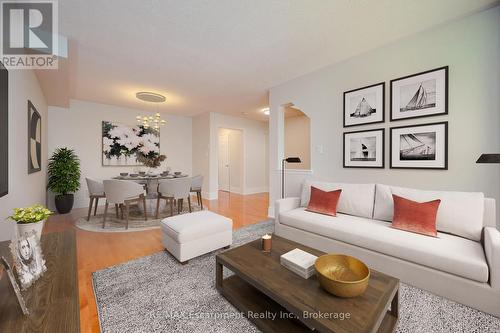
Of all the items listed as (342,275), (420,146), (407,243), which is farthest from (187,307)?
(420,146)

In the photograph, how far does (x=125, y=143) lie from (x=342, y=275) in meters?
5.76

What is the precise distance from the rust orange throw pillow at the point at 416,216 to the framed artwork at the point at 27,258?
275 cm

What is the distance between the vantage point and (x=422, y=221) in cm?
190

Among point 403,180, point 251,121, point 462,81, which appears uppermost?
point 251,121

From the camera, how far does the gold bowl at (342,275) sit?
1103 mm

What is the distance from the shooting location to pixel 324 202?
2631 millimetres

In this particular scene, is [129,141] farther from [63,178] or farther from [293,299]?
[293,299]

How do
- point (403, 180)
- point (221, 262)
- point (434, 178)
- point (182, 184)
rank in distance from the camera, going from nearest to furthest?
point (221, 262)
point (434, 178)
point (403, 180)
point (182, 184)

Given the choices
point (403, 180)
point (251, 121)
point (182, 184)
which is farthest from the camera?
point (251, 121)

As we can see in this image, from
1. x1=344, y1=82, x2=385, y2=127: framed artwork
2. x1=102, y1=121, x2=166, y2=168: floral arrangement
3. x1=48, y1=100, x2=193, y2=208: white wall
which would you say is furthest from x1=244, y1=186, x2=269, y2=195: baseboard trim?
x1=344, y1=82, x2=385, y2=127: framed artwork

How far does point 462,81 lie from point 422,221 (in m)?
1.62

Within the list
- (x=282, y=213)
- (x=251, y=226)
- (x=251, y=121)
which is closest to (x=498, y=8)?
(x=282, y=213)

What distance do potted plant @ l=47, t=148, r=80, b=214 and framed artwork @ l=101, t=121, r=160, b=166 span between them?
0.79m

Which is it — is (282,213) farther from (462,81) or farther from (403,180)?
(462,81)
